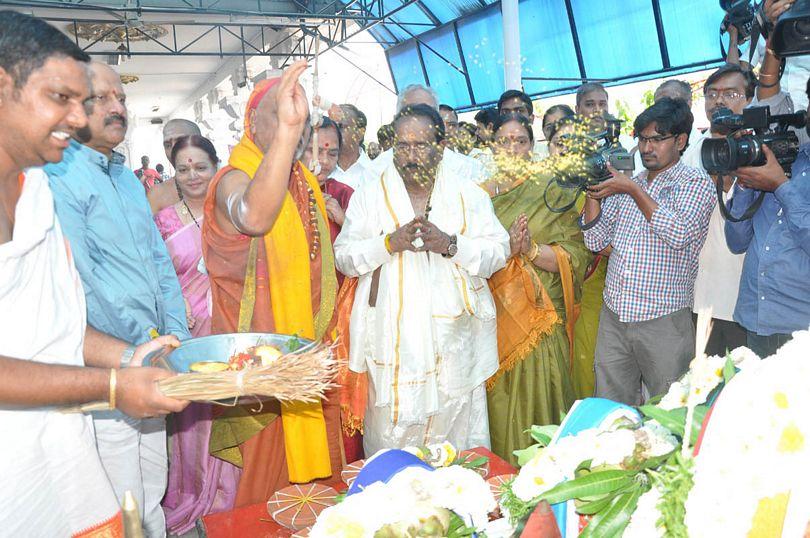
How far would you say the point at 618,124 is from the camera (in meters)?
3.11

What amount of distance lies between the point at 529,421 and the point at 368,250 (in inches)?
47.8

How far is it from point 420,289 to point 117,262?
3.82ft

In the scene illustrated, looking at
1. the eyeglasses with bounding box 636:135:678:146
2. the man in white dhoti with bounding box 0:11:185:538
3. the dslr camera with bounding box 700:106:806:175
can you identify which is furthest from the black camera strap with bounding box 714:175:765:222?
the man in white dhoti with bounding box 0:11:185:538

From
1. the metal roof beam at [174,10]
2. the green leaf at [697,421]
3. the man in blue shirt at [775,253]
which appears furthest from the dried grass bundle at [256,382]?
the metal roof beam at [174,10]

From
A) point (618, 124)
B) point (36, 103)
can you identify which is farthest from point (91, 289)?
point (618, 124)

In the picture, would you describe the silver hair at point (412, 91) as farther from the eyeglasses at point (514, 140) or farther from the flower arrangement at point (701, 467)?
the flower arrangement at point (701, 467)

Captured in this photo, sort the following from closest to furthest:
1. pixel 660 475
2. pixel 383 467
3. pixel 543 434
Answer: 1. pixel 660 475
2. pixel 543 434
3. pixel 383 467

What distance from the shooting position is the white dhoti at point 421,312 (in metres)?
2.73

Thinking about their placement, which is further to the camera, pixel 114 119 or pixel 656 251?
pixel 656 251

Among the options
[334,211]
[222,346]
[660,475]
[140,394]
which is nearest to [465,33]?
[334,211]

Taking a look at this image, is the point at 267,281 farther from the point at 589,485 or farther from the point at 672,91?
the point at 672,91

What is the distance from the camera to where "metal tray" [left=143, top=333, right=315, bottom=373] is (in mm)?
1824

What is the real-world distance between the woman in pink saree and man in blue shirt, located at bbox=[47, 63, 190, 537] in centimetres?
42

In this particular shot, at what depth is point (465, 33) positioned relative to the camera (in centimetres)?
880
